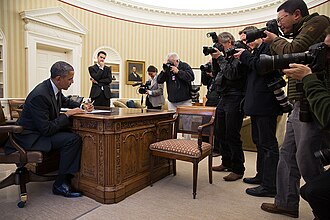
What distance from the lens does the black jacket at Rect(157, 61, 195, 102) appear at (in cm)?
396

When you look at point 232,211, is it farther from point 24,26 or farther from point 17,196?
point 24,26

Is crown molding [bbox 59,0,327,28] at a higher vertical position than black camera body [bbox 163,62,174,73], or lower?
higher

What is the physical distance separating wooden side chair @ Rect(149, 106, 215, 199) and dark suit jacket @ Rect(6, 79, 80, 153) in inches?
38.2

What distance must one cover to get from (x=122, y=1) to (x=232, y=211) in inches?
287

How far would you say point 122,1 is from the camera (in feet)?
26.1

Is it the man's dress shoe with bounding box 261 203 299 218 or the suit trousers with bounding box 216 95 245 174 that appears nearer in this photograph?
the man's dress shoe with bounding box 261 203 299 218

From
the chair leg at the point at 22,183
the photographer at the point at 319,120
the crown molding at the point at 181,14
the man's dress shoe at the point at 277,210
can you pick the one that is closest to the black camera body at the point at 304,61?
the photographer at the point at 319,120

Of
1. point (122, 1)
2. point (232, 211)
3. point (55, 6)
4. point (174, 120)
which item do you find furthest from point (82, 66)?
point (232, 211)

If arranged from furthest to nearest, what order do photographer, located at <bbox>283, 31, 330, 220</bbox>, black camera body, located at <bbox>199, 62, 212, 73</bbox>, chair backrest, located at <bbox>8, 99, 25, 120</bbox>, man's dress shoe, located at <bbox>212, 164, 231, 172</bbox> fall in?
1. chair backrest, located at <bbox>8, 99, 25, 120</bbox>
2. black camera body, located at <bbox>199, 62, 212, 73</bbox>
3. man's dress shoe, located at <bbox>212, 164, 231, 172</bbox>
4. photographer, located at <bbox>283, 31, 330, 220</bbox>

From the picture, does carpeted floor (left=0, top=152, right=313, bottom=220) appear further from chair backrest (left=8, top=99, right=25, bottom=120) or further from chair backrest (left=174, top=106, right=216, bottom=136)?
chair backrest (left=8, top=99, right=25, bottom=120)

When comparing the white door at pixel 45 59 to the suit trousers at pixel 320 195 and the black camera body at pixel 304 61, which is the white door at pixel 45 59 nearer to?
the black camera body at pixel 304 61

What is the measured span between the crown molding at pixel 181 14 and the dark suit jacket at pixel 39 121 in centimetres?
547

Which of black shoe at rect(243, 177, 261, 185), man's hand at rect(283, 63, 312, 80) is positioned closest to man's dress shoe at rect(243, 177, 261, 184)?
black shoe at rect(243, 177, 261, 185)

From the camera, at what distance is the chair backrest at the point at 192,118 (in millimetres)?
2938
